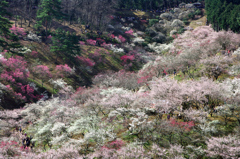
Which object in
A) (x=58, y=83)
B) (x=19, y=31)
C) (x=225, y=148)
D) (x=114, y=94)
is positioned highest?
(x=19, y=31)

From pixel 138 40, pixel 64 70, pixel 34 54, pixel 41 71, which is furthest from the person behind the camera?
pixel 138 40

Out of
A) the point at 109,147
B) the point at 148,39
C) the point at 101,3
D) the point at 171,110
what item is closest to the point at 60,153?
the point at 109,147

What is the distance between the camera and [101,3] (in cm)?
6506

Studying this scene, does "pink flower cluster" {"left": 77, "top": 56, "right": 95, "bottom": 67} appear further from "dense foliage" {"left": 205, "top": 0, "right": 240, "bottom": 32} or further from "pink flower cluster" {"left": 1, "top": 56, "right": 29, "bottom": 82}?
"dense foliage" {"left": 205, "top": 0, "right": 240, "bottom": 32}

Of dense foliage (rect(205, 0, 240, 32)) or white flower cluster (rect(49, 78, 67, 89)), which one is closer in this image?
white flower cluster (rect(49, 78, 67, 89))

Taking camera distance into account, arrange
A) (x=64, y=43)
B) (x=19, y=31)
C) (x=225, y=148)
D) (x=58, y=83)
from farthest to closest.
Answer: (x=19, y=31)
(x=64, y=43)
(x=58, y=83)
(x=225, y=148)

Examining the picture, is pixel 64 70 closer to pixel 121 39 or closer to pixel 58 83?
pixel 58 83

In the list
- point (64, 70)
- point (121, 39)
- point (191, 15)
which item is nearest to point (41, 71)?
point (64, 70)

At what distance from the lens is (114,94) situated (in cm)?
2147

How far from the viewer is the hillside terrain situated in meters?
13.5

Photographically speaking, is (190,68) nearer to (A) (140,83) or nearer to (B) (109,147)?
(A) (140,83)

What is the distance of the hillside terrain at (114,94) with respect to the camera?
1355 cm

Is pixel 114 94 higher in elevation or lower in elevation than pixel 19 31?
lower

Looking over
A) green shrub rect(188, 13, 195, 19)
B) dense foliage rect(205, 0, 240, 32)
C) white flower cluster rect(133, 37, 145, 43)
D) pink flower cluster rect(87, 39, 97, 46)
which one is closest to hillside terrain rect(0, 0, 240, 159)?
pink flower cluster rect(87, 39, 97, 46)
